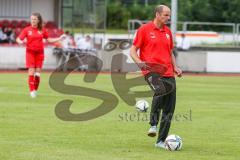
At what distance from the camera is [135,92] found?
24031 millimetres

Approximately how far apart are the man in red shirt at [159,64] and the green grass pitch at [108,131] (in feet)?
2.02

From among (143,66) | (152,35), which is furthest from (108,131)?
(152,35)

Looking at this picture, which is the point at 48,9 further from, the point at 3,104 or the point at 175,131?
the point at 175,131

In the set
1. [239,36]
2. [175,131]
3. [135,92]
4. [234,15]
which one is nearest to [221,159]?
[175,131]

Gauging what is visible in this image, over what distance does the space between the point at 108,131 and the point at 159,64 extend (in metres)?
2.61

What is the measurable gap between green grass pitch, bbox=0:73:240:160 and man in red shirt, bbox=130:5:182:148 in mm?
617

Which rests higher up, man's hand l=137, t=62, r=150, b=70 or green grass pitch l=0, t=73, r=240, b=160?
man's hand l=137, t=62, r=150, b=70

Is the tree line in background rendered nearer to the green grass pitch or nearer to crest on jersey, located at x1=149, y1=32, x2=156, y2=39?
the green grass pitch

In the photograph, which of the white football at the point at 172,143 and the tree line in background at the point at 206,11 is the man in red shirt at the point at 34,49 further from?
the tree line in background at the point at 206,11

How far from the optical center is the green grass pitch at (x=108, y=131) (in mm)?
11898

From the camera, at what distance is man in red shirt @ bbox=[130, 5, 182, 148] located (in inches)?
491

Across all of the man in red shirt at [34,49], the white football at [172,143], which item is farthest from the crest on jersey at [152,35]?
the man in red shirt at [34,49]

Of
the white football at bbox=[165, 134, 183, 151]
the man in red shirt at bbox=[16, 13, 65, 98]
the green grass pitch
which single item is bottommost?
the green grass pitch

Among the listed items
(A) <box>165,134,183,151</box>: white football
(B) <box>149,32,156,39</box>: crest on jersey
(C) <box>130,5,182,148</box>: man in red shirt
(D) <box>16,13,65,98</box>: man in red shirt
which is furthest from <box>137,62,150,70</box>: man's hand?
(D) <box>16,13,65,98</box>: man in red shirt
